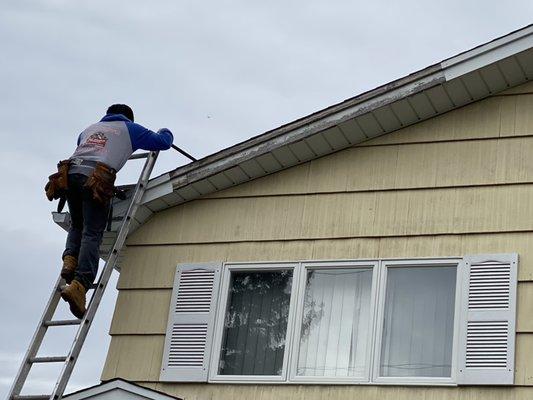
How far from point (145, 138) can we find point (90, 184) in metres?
0.72

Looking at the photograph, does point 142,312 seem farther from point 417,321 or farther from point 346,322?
point 417,321

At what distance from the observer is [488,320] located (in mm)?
8008

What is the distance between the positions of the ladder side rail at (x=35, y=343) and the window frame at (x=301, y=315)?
1.27m

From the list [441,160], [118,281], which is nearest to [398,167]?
[441,160]

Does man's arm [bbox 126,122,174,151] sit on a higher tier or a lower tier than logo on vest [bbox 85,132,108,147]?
higher

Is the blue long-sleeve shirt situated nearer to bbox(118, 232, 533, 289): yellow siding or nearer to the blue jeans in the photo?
the blue jeans

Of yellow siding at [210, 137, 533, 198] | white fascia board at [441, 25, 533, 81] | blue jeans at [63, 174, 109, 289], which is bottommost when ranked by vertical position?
blue jeans at [63, 174, 109, 289]

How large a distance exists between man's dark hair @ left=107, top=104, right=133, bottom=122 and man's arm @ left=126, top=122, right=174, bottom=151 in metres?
0.28

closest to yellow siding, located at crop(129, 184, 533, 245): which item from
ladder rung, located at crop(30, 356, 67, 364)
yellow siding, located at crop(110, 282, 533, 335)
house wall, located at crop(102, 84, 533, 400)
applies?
house wall, located at crop(102, 84, 533, 400)

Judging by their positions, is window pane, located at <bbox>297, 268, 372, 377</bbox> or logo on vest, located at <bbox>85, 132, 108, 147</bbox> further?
logo on vest, located at <bbox>85, 132, 108, 147</bbox>

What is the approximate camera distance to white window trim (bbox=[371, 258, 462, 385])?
8.01 meters

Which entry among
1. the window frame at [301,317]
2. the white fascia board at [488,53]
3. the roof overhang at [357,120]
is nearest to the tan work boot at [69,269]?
the roof overhang at [357,120]

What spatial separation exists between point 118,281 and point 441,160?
9.23 feet

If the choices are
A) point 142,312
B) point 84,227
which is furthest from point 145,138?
point 142,312
